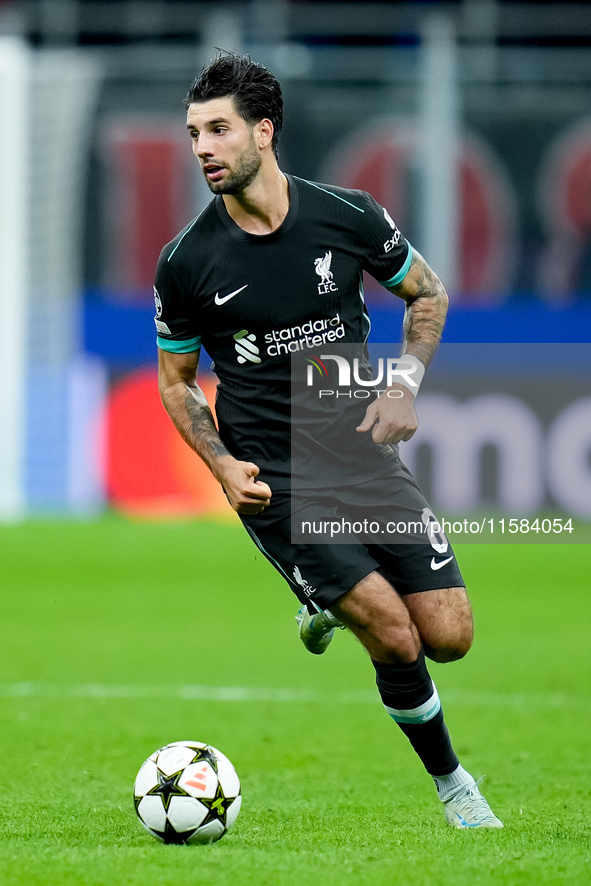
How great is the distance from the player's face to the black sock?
1813 millimetres

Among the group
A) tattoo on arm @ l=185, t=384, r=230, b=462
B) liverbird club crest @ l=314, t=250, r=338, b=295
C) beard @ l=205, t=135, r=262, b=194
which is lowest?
tattoo on arm @ l=185, t=384, r=230, b=462

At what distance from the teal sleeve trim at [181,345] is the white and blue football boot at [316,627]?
110cm

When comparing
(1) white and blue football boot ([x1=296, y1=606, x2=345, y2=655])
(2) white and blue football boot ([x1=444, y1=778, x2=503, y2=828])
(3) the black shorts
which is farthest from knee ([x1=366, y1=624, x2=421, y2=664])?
(2) white and blue football boot ([x1=444, y1=778, x2=503, y2=828])

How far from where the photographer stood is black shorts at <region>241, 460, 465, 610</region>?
187 inches

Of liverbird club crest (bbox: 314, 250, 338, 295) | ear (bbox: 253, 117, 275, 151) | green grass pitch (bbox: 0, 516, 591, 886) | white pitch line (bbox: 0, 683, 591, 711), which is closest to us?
green grass pitch (bbox: 0, 516, 591, 886)

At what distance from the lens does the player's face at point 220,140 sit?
469 centimetres

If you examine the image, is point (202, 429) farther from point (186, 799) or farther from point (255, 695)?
point (255, 695)

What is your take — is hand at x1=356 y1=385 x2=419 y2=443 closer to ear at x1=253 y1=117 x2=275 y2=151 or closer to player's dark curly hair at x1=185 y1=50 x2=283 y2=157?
ear at x1=253 y1=117 x2=275 y2=151

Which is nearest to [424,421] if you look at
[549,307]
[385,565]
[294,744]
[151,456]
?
[549,307]

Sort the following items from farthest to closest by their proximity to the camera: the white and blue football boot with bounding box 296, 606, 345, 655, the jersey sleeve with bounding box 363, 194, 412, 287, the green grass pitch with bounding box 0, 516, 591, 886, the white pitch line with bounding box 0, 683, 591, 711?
the white pitch line with bounding box 0, 683, 591, 711
the white and blue football boot with bounding box 296, 606, 345, 655
the jersey sleeve with bounding box 363, 194, 412, 287
the green grass pitch with bounding box 0, 516, 591, 886

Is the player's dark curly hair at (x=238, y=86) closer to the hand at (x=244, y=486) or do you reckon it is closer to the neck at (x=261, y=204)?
the neck at (x=261, y=204)

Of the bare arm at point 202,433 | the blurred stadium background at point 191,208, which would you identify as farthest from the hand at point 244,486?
the blurred stadium background at point 191,208

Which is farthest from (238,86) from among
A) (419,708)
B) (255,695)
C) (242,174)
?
(255,695)

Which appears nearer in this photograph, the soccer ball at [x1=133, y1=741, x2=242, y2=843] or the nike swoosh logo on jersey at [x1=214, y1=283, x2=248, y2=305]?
the soccer ball at [x1=133, y1=741, x2=242, y2=843]
